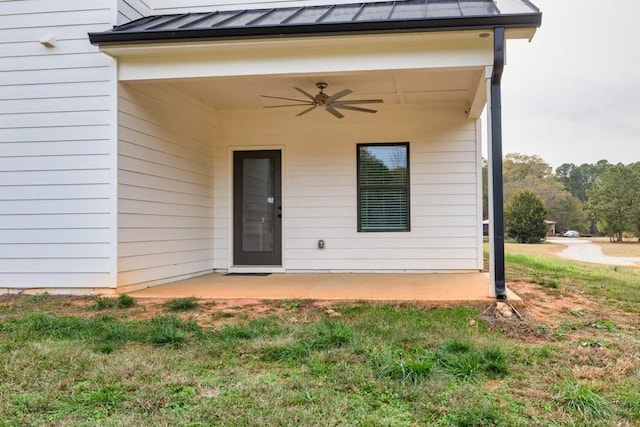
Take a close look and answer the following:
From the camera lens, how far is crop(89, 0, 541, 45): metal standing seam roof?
3.98 meters

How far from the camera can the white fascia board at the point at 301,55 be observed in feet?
14.0

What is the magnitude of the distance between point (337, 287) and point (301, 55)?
2.53m

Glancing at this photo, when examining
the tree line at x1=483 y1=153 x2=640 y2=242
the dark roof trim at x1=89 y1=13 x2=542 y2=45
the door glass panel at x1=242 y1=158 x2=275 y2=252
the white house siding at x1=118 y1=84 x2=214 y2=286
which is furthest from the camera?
Result: the tree line at x1=483 y1=153 x2=640 y2=242

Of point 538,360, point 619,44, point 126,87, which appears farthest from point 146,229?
point 619,44

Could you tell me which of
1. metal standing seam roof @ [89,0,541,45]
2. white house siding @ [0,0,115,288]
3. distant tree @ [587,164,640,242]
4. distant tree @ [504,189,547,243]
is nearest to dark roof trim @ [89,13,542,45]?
metal standing seam roof @ [89,0,541,45]

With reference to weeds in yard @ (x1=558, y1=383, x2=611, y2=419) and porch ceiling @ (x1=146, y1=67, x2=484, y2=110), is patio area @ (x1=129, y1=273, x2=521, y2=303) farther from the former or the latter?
porch ceiling @ (x1=146, y1=67, x2=484, y2=110)

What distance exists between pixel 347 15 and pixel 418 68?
105 centimetres

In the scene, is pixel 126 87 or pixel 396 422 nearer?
pixel 396 422

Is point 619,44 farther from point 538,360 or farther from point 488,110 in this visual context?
point 538,360

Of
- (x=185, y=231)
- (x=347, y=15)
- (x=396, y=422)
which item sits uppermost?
(x=347, y=15)

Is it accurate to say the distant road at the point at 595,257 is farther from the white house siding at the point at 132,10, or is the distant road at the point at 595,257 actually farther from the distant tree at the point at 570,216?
the distant tree at the point at 570,216

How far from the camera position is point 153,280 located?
17.2 ft

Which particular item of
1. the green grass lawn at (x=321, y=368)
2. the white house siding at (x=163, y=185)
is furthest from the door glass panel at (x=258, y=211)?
the green grass lawn at (x=321, y=368)

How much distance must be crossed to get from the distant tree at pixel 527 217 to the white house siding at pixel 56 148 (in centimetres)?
2104
